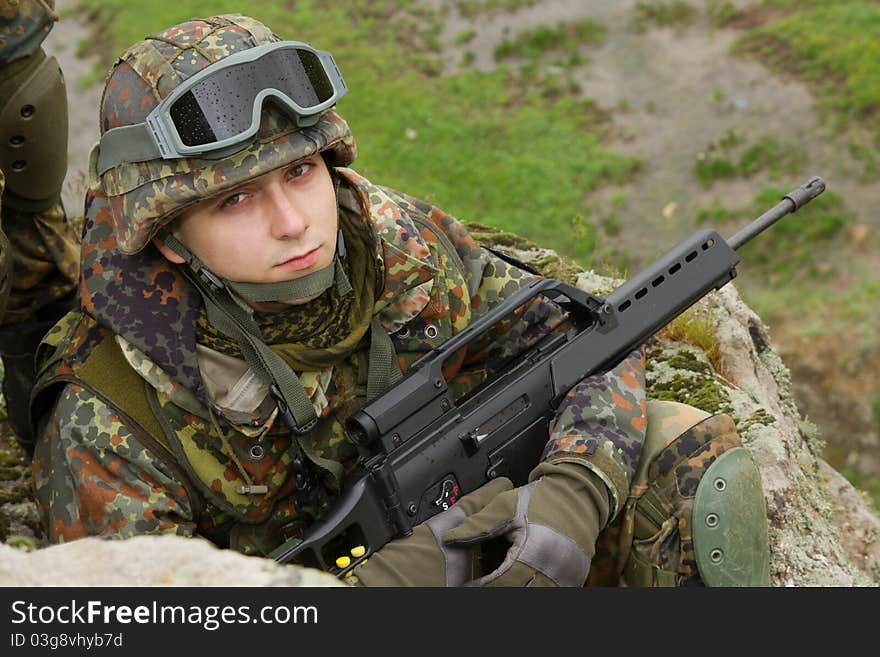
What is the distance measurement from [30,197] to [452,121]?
244 inches

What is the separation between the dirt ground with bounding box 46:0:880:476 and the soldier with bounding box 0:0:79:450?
4012mm

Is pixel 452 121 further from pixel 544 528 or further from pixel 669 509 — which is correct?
pixel 544 528

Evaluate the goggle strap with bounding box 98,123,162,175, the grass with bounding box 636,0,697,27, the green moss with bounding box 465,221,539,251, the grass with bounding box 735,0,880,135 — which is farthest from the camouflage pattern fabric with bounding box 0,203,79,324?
the grass with bounding box 636,0,697,27

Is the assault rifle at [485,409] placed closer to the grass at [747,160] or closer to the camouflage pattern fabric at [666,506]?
the camouflage pattern fabric at [666,506]

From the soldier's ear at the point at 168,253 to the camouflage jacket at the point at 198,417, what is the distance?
2.7 inches

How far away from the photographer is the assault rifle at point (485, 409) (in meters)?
3.61

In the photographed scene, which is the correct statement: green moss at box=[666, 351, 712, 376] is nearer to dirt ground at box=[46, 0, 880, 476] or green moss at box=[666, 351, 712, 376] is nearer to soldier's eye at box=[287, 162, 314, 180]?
soldier's eye at box=[287, 162, 314, 180]

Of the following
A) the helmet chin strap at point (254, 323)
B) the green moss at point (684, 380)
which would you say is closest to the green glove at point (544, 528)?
the helmet chin strap at point (254, 323)

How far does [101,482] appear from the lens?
3527 mm

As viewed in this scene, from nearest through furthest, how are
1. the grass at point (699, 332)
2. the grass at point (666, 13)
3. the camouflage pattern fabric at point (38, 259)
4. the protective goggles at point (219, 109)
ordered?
the protective goggles at point (219, 109) < the camouflage pattern fabric at point (38, 259) < the grass at point (699, 332) < the grass at point (666, 13)

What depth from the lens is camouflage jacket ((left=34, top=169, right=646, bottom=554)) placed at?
3562 mm
